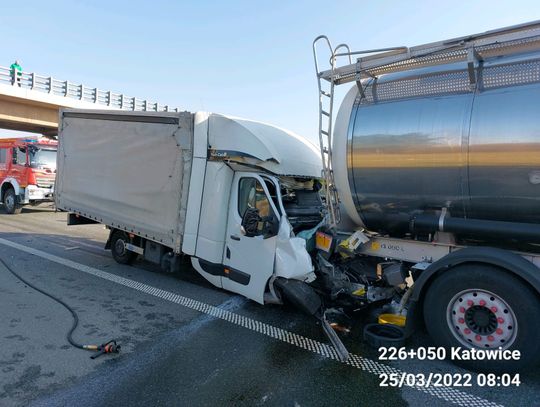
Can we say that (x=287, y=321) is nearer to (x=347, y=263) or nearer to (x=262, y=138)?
(x=347, y=263)

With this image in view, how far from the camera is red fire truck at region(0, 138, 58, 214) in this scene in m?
14.0

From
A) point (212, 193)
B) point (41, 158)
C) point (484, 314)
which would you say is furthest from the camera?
point (41, 158)

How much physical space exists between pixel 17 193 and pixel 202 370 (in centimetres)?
1387

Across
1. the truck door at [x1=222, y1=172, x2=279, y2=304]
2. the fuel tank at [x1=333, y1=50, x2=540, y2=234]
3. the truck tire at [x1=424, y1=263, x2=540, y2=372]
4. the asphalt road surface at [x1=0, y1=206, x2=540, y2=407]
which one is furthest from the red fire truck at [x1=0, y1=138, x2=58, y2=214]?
the truck tire at [x1=424, y1=263, x2=540, y2=372]

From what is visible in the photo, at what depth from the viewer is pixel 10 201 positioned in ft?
47.6

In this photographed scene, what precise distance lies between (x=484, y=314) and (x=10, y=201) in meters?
16.3

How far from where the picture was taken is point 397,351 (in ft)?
13.4

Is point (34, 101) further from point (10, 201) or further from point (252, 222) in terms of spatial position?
point (252, 222)

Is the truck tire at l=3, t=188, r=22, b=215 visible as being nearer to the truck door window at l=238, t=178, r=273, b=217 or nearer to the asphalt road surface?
the asphalt road surface

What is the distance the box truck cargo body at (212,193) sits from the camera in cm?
504

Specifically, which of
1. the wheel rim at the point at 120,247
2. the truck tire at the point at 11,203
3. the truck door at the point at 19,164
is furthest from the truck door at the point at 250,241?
the truck tire at the point at 11,203

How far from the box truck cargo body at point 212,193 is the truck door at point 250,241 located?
0.04 ft

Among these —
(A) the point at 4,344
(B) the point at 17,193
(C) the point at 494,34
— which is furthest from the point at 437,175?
(B) the point at 17,193

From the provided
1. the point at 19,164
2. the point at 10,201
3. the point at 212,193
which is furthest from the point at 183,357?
the point at 10,201
